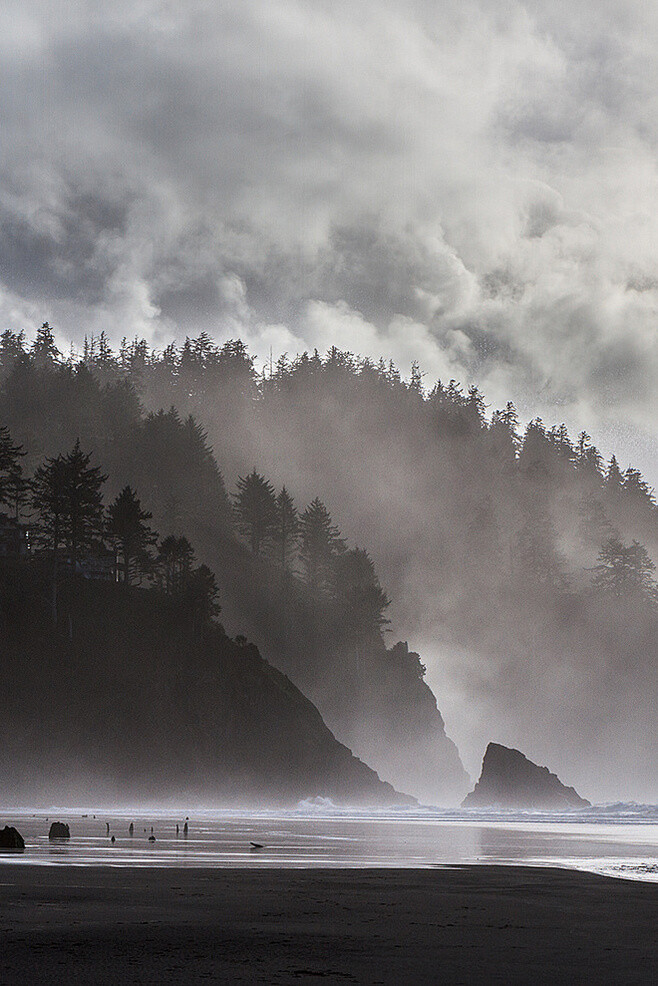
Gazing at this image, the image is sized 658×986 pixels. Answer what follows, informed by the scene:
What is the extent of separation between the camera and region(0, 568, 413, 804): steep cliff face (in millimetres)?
84625

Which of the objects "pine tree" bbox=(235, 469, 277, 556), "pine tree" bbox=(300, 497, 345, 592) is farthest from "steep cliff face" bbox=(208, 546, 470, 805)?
"pine tree" bbox=(300, 497, 345, 592)

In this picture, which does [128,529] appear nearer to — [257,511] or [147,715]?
[147,715]

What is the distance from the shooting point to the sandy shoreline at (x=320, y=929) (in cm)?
998

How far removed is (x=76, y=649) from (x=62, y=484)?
17.7 m

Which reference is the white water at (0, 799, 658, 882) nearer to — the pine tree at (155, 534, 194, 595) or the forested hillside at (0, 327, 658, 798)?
the pine tree at (155, 534, 194, 595)

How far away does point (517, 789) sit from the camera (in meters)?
100

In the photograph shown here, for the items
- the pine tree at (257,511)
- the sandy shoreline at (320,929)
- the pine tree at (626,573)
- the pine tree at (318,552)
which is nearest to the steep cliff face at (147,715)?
the pine tree at (318,552)

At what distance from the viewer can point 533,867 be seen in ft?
83.1

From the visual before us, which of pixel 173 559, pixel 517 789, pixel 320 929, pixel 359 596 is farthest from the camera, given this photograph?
pixel 359 596

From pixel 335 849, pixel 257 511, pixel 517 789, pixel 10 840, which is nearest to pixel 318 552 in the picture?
pixel 257 511

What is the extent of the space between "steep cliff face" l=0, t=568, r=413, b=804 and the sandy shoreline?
66672mm

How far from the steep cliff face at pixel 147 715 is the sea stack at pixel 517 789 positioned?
9840 millimetres

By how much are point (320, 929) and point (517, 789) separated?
92.2m

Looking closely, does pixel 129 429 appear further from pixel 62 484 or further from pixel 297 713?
pixel 297 713
